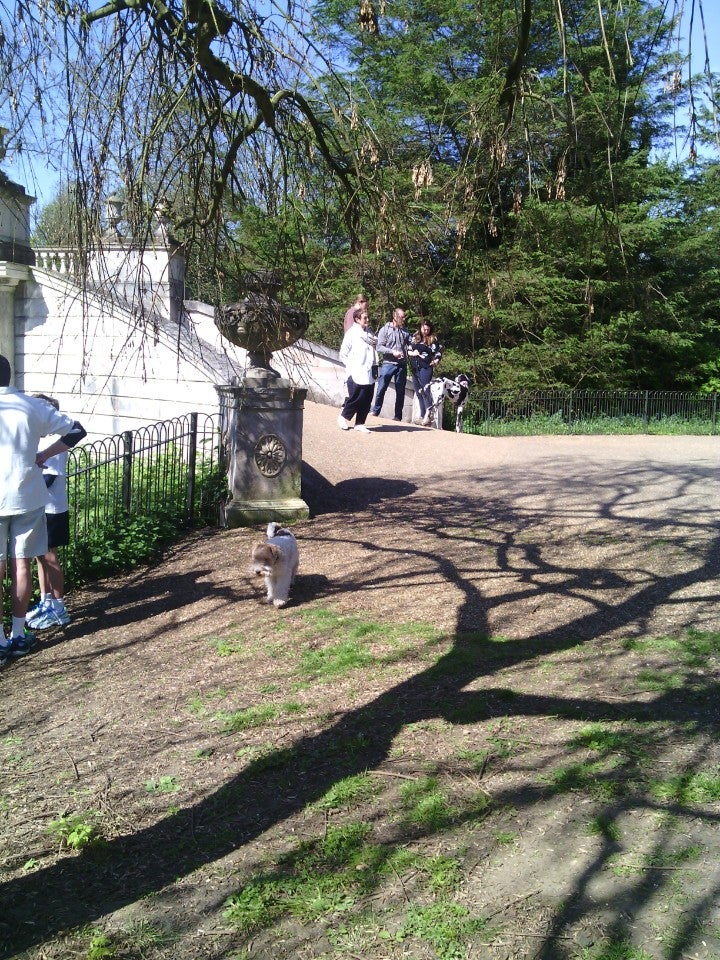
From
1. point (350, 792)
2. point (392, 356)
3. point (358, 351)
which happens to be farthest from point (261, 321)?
point (392, 356)

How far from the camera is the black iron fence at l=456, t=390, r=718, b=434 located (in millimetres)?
18156

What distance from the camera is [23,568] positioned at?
5957 mm

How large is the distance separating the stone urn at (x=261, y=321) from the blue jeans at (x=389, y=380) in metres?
5.70

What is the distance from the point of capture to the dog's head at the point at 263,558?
6426 millimetres

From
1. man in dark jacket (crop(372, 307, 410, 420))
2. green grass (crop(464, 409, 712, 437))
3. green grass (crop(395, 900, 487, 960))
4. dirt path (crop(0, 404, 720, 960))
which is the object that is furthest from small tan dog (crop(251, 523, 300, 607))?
green grass (crop(464, 409, 712, 437))

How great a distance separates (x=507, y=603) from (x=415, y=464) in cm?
533

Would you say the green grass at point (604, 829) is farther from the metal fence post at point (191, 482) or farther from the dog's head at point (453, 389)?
the dog's head at point (453, 389)

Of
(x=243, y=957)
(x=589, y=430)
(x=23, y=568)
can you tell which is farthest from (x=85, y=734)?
(x=589, y=430)

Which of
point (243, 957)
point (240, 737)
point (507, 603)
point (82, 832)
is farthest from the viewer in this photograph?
point (507, 603)

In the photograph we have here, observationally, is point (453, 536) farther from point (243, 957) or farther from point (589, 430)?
point (589, 430)

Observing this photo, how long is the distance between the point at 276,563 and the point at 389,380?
863cm

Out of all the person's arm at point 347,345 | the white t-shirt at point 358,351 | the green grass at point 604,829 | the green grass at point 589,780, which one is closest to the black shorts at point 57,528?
the green grass at point 589,780

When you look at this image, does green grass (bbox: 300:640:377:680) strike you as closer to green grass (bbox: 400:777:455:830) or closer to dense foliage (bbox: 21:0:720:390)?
green grass (bbox: 400:777:455:830)

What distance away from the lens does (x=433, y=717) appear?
479cm
